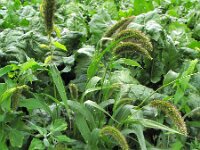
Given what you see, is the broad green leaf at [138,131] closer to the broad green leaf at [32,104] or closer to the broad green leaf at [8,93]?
the broad green leaf at [32,104]

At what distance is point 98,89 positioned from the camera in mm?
2750

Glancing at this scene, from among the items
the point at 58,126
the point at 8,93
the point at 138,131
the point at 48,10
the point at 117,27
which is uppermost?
the point at 48,10

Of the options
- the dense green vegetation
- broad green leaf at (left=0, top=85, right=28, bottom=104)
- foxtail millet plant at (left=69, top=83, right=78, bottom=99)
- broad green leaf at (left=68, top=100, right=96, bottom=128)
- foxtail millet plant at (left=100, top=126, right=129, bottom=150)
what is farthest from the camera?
foxtail millet plant at (left=69, top=83, right=78, bottom=99)

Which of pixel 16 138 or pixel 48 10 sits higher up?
pixel 48 10

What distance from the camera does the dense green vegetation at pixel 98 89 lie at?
8.02 ft

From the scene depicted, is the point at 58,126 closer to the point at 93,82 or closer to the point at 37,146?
the point at 37,146

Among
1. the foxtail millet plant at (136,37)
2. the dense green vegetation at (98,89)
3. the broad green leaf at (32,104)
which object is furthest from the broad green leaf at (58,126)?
the foxtail millet plant at (136,37)

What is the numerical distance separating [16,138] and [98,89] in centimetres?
61

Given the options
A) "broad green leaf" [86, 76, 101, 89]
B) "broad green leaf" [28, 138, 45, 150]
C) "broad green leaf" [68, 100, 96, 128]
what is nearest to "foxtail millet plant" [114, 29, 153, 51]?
"broad green leaf" [86, 76, 101, 89]

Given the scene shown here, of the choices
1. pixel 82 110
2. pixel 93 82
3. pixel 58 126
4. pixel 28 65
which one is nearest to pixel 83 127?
pixel 82 110

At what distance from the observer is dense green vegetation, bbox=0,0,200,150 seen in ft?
8.02

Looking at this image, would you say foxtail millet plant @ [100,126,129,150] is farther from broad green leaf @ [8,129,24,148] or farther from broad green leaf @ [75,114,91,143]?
broad green leaf @ [8,129,24,148]

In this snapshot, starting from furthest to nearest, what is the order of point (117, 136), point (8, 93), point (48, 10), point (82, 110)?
1. point (82, 110)
2. point (48, 10)
3. point (8, 93)
4. point (117, 136)

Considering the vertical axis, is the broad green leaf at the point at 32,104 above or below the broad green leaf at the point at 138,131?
above
